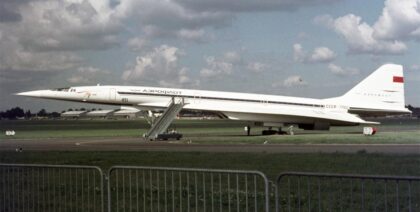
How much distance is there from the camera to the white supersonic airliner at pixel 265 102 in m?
43.9

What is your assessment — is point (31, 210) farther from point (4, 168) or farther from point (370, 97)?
point (370, 97)

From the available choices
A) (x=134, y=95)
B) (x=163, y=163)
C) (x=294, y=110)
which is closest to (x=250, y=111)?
(x=294, y=110)

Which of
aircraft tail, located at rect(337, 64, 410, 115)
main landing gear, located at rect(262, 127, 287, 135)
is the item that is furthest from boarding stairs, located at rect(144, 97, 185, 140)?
aircraft tail, located at rect(337, 64, 410, 115)

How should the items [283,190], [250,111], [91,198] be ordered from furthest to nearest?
1. [250,111]
2. [283,190]
3. [91,198]

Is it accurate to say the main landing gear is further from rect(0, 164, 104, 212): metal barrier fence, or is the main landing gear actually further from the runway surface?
rect(0, 164, 104, 212): metal barrier fence

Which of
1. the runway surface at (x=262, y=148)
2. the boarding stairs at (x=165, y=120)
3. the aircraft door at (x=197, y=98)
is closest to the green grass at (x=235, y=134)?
the boarding stairs at (x=165, y=120)

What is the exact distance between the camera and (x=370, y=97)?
52.0m

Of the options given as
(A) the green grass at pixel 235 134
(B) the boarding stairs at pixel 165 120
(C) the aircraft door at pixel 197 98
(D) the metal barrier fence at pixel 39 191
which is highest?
(C) the aircraft door at pixel 197 98

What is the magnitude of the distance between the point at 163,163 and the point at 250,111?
30216mm

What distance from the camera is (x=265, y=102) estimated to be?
48844mm

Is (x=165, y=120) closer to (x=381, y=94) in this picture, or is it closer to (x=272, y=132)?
(x=272, y=132)

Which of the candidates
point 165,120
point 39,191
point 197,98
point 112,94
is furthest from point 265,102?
point 39,191

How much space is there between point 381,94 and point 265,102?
11.0 m

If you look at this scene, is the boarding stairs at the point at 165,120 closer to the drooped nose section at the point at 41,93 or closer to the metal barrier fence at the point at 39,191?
the drooped nose section at the point at 41,93
